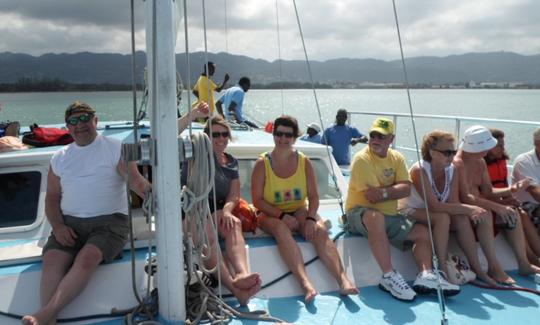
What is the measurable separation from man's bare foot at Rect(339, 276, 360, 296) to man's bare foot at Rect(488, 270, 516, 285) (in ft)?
3.38

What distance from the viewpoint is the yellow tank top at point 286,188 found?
3.30 m

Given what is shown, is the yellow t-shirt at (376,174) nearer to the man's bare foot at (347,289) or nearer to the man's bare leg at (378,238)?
the man's bare leg at (378,238)

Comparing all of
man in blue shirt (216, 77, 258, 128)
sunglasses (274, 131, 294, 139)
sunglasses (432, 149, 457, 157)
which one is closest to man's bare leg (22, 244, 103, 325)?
sunglasses (274, 131, 294, 139)

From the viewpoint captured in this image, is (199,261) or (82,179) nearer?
(199,261)

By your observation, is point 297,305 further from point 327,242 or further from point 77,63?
point 77,63

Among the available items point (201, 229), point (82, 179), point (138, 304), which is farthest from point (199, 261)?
point (82, 179)

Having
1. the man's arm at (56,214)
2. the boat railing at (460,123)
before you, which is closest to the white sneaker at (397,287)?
the man's arm at (56,214)

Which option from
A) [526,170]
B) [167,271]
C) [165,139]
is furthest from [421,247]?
[165,139]

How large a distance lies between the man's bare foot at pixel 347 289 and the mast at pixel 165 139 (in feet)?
3.65

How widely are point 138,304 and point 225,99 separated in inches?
205

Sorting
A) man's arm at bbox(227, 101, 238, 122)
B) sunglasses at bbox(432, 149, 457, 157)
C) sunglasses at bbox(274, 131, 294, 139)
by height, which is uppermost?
man's arm at bbox(227, 101, 238, 122)

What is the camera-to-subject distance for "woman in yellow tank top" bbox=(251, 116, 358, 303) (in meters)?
3.16

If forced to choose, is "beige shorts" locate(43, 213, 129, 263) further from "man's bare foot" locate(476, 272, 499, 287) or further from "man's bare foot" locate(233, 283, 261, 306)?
"man's bare foot" locate(476, 272, 499, 287)

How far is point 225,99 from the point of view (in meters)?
7.49
